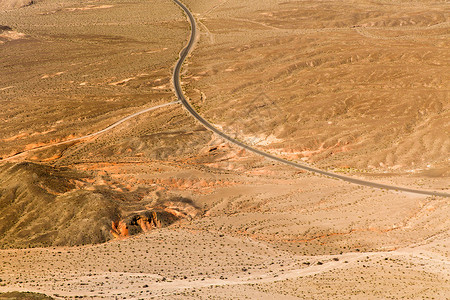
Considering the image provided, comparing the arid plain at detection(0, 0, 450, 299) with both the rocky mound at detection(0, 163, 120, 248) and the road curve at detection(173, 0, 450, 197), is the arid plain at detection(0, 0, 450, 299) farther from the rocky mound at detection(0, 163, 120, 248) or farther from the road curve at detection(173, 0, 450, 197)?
the road curve at detection(173, 0, 450, 197)

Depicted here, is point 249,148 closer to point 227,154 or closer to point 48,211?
point 227,154

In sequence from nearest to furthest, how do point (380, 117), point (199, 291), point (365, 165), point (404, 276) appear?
point (199, 291), point (404, 276), point (365, 165), point (380, 117)

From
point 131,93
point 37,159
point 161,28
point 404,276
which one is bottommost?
point 404,276

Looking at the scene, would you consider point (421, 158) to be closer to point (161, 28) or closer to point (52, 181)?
point (52, 181)

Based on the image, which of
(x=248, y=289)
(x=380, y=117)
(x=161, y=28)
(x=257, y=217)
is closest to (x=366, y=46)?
(x=380, y=117)

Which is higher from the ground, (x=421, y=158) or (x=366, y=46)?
(x=366, y=46)

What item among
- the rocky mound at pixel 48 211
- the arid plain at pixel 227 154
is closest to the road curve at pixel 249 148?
the arid plain at pixel 227 154

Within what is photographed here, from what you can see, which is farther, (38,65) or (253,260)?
(38,65)

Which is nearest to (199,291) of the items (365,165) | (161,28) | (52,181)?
(52,181)

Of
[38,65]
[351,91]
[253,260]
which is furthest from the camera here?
[38,65]
